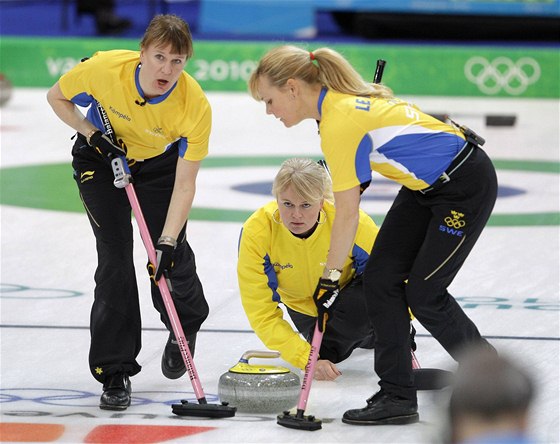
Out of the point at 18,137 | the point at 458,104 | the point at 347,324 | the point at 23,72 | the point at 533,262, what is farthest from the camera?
the point at 23,72

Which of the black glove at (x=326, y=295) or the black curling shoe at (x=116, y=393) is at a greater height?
the black glove at (x=326, y=295)

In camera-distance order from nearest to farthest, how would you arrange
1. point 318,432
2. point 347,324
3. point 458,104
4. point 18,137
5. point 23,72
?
point 318,432 < point 347,324 < point 18,137 < point 458,104 < point 23,72

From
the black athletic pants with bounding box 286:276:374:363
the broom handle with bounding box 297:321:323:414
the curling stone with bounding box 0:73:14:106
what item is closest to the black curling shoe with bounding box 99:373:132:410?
the broom handle with bounding box 297:321:323:414

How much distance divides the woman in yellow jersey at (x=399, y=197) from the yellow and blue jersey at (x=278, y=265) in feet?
1.64

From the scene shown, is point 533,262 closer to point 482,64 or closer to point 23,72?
point 482,64

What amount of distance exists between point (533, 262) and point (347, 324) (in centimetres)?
237

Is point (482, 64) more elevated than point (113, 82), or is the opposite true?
point (113, 82)

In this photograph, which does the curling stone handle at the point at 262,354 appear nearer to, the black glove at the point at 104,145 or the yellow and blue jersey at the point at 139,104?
the yellow and blue jersey at the point at 139,104

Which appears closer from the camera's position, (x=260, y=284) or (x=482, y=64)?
(x=260, y=284)

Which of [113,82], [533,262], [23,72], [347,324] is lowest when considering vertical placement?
[23,72]

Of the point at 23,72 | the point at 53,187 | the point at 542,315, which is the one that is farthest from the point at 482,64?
the point at 542,315

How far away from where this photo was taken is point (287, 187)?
13.6 feet

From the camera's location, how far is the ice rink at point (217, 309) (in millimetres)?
3848

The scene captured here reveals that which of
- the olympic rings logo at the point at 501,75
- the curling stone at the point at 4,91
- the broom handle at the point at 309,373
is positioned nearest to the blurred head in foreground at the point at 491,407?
the broom handle at the point at 309,373
